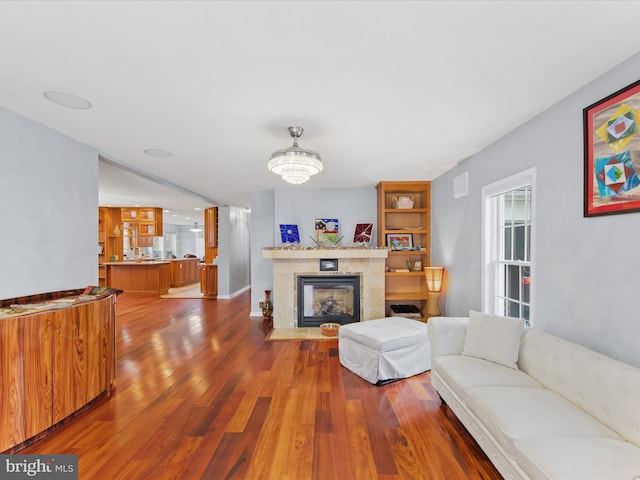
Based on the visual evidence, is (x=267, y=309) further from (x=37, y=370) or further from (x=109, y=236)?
(x=109, y=236)

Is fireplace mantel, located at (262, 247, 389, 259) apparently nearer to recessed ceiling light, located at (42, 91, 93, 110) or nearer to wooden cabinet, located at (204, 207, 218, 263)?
recessed ceiling light, located at (42, 91, 93, 110)

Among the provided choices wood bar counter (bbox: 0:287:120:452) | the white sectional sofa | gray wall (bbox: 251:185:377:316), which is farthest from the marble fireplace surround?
wood bar counter (bbox: 0:287:120:452)

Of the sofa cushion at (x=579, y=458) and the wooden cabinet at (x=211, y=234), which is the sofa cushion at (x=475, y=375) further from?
the wooden cabinet at (x=211, y=234)

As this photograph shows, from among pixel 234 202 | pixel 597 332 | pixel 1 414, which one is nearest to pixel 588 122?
pixel 597 332

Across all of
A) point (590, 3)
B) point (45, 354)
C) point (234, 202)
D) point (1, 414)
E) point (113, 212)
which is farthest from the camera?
point (113, 212)

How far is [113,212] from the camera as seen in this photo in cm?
781

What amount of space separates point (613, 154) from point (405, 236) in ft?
11.0

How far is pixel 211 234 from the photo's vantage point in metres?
7.71

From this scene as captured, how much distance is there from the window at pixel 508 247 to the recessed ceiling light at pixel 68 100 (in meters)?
3.54

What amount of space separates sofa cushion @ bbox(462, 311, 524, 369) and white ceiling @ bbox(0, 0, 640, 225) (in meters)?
1.57

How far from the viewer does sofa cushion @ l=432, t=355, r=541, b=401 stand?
6.36 ft

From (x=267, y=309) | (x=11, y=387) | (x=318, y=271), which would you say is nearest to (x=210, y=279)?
(x=267, y=309)

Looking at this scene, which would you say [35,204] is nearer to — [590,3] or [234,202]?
[590,3]

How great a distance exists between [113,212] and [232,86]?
782 centimetres
